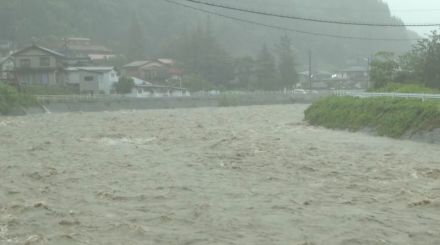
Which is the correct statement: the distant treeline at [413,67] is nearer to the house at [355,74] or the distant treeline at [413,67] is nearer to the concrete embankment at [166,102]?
the concrete embankment at [166,102]

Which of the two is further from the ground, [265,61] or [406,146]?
[265,61]

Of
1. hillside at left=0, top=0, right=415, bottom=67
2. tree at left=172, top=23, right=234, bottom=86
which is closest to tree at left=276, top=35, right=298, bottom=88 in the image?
tree at left=172, top=23, right=234, bottom=86

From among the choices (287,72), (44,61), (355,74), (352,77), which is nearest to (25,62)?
(44,61)

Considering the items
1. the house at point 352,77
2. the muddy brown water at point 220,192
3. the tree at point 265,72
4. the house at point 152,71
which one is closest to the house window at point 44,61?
the house at point 152,71

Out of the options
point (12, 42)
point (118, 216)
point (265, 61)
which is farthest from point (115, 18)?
point (118, 216)

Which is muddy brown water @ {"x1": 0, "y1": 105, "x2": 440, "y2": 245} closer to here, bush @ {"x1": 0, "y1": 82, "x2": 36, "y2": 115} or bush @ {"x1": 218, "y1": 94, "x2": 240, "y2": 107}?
bush @ {"x1": 0, "y1": 82, "x2": 36, "y2": 115}

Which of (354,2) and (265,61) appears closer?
(265,61)

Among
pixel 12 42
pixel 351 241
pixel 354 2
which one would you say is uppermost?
pixel 354 2

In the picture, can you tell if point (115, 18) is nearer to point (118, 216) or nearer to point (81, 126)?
point (81, 126)

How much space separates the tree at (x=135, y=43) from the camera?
259 feet

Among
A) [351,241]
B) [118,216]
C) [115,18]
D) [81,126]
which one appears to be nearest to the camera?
[351,241]

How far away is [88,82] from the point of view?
57.1 meters

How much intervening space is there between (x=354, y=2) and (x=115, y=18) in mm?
59739

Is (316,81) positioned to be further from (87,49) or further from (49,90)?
(49,90)
